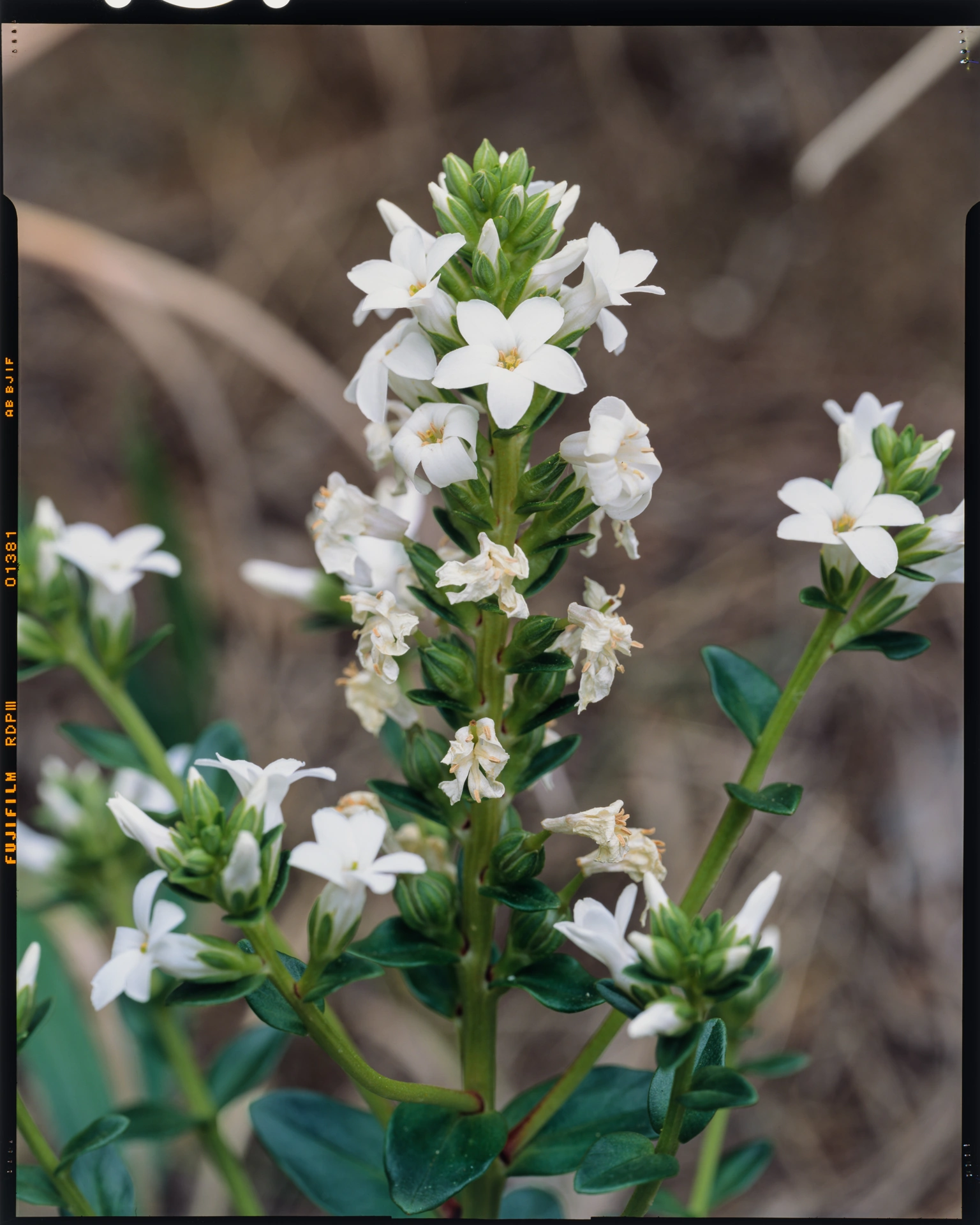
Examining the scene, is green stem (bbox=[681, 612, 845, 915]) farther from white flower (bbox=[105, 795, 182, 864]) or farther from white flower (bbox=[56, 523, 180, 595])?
white flower (bbox=[56, 523, 180, 595])

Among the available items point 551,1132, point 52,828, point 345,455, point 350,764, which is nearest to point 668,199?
point 345,455

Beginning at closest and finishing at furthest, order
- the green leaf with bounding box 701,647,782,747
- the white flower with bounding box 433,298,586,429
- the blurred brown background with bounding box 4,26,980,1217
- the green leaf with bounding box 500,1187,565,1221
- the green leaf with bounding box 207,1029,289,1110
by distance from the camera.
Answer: the white flower with bounding box 433,298,586,429 → the green leaf with bounding box 701,647,782,747 → the green leaf with bounding box 500,1187,565,1221 → the green leaf with bounding box 207,1029,289,1110 → the blurred brown background with bounding box 4,26,980,1217

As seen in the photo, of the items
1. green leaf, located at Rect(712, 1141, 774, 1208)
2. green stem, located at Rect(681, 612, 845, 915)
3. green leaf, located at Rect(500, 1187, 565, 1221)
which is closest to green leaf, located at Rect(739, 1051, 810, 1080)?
green leaf, located at Rect(712, 1141, 774, 1208)

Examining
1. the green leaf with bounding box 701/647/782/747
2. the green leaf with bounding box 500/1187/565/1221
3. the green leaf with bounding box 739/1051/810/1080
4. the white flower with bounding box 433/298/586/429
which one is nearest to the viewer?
the white flower with bounding box 433/298/586/429

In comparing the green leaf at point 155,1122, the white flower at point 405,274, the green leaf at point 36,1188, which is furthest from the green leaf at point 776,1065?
the white flower at point 405,274

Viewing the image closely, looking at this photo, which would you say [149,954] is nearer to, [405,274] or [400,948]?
[400,948]

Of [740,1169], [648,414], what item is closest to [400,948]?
[740,1169]

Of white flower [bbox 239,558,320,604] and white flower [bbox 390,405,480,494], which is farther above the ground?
white flower [bbox 239,558,320,604]

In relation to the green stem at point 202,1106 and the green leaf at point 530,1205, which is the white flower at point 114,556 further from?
the green leaf at point 530,1205

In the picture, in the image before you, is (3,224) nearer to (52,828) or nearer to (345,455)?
(52,828)
